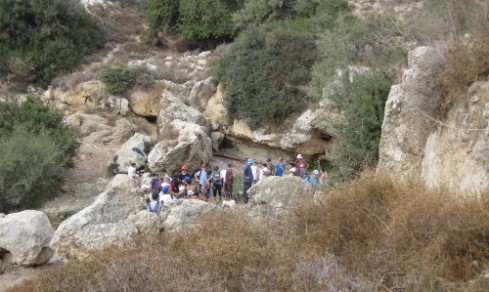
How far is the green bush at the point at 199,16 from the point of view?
2850 cm

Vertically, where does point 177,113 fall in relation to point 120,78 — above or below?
below

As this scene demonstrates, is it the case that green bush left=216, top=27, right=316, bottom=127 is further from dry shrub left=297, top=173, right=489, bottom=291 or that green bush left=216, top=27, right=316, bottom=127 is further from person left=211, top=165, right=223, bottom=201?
dry shrub left=297, top=173, right=489, bottom=291

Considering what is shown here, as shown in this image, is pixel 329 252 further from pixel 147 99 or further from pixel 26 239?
pixel 147 99

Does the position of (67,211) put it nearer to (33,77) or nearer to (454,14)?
(454,14)

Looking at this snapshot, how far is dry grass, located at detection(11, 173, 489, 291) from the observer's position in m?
5.29

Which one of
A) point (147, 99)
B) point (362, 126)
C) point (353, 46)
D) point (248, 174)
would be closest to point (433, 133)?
point (362, 126)

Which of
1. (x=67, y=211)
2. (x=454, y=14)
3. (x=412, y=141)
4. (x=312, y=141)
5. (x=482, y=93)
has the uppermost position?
(x=454, y=14)

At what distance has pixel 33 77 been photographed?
86.5ft

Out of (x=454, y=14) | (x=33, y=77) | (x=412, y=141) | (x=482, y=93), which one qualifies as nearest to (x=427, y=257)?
(x=482, y=93)

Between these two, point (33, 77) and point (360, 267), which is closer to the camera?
point (360, 267)

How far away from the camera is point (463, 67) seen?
7.75m

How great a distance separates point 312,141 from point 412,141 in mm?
9382

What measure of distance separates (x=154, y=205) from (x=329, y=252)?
4427 mm

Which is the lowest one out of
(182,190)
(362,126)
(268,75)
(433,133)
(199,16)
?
(182,190)
